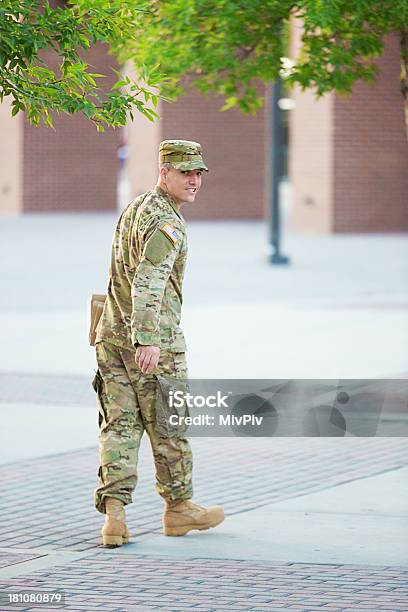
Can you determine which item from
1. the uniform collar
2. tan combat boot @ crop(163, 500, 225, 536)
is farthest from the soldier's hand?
tan combat boot @ crop(163, 500, 225, 536)

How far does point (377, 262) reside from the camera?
24.1 meters

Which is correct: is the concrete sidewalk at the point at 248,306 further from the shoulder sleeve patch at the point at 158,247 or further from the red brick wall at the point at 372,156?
the shoulder sleeve patch at the point at 158,247

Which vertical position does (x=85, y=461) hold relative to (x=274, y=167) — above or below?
below

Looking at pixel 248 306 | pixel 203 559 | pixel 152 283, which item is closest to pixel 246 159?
pixel 248 306

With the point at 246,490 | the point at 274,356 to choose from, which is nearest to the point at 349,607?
the point at 246,490

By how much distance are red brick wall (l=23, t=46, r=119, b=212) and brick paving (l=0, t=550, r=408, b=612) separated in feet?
109

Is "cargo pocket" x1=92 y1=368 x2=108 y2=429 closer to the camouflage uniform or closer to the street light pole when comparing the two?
the camouflage uniform

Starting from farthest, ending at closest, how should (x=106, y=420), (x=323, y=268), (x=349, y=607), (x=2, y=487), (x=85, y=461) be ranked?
(x=323, y=268)
(x=85, y=461)
(x=2, y=487)
(x=106, y=420)
(x=349, y=607)

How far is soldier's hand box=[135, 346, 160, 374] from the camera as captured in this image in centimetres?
666

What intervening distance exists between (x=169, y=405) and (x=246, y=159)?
31661 mm

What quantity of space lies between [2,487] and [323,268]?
15051 millimetres

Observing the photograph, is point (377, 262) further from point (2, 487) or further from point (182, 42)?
point (2, 487)

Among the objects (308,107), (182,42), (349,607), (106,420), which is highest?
(308,107)

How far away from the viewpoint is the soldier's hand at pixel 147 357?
6.66 metres
